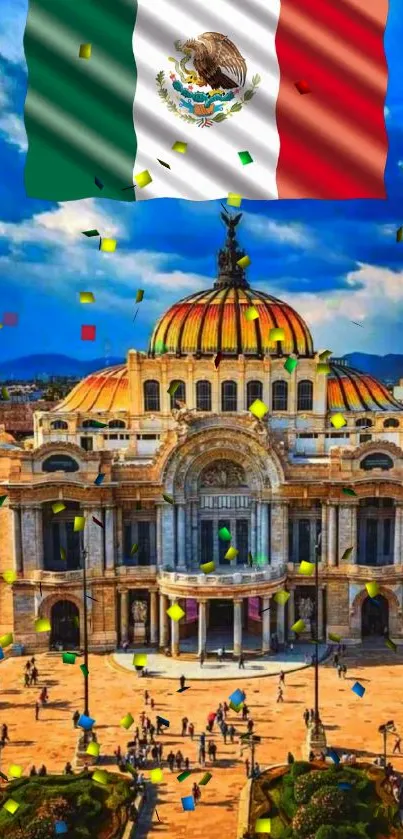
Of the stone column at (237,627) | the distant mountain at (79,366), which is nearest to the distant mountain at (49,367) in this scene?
the distant mountain at (79,366)

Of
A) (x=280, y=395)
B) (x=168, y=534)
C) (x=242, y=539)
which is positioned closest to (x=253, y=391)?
(x=280, y=395)

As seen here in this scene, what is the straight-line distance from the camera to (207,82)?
2883 centimetres

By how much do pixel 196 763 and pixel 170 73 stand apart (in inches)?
1298

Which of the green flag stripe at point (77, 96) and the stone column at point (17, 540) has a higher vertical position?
the green flag stripe at point (77, 96)

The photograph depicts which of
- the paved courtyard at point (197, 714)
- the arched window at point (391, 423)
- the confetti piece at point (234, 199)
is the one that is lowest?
the paved courtyard at point (197, 714)

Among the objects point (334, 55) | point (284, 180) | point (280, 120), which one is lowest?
point (284, 180)

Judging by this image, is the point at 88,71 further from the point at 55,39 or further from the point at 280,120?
the point at 280,120

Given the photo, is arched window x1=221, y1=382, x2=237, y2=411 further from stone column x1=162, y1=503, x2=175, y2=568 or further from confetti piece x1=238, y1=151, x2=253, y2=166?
confetti piece x1=238, y1=151, x2=253, y2=166

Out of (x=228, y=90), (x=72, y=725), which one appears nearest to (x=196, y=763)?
(x=72, y=725)

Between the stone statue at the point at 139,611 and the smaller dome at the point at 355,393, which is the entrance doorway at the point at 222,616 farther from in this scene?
the smaller dome at the point at 355,393

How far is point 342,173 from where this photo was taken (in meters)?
28.2

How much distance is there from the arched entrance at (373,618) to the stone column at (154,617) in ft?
51.1

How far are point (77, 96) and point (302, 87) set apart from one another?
781cm

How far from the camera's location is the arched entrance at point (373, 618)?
195 ft
